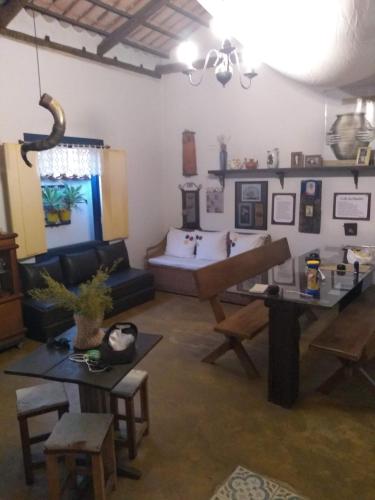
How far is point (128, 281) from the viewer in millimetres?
4742

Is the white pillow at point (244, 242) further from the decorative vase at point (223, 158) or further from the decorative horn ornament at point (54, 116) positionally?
the decorative horn ornament at point (54, 116)

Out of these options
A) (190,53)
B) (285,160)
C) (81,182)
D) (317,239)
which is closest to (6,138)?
(81,182)

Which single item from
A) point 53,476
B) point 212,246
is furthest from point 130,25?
point 53,476

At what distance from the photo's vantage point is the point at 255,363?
3.37m

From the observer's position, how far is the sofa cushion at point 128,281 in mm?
4578

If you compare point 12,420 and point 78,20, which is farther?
point 78,20

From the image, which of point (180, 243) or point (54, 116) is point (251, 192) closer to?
point (180, 243)

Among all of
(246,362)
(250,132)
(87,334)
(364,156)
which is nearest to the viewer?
(87,334)

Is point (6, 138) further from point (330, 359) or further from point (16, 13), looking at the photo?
point (330, 359)

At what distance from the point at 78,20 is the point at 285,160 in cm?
290

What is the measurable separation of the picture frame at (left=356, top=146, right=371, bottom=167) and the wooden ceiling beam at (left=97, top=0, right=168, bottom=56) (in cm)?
269

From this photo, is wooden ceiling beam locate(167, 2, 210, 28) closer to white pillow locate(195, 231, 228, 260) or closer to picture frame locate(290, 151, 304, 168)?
picture frame locate(290, 151, 304, 168)

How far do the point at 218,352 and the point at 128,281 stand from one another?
5.90 ft

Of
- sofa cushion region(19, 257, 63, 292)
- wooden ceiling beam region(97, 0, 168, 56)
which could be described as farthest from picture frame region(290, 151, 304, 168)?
sofa cushion region(19, 257, 63, 292)
